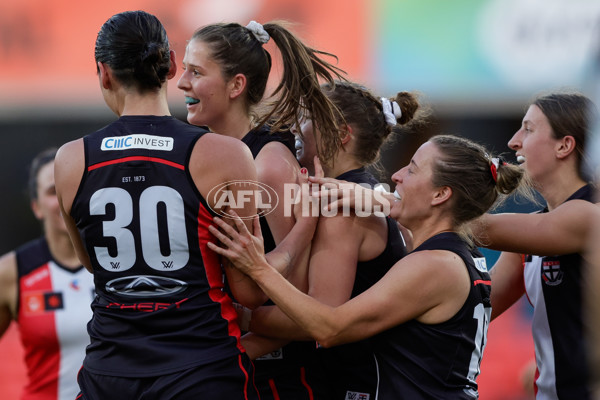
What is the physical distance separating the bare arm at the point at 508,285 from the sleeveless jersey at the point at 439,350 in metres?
1.17

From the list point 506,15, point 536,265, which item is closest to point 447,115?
point 506,15

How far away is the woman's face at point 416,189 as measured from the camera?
321 centimetres

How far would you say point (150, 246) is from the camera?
2.69 meters

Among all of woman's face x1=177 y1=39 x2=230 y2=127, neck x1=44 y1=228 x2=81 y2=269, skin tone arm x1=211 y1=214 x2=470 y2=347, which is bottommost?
neck x1=44 y1=228 x2=81 y2=269

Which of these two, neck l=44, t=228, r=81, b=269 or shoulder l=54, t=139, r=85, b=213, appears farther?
neck l=44, t=228, r=81, b=269

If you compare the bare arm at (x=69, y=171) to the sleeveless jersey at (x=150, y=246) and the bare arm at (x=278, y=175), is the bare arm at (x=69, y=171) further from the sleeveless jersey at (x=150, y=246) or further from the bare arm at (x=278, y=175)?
the bare arm at (x=278, y=175)

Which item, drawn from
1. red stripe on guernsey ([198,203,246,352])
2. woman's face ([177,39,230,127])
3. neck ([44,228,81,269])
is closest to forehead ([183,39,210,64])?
woman's face ([177,39,230,127])

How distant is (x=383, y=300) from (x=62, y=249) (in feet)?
8.89

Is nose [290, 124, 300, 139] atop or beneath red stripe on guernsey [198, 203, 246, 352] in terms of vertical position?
atop

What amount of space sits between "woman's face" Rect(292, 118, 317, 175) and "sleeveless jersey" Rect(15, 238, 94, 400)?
1947 mm

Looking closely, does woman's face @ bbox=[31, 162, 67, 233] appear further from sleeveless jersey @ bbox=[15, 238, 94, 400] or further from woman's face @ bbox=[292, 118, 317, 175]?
woman's face @ bbox=[292, 118, 317, 175]

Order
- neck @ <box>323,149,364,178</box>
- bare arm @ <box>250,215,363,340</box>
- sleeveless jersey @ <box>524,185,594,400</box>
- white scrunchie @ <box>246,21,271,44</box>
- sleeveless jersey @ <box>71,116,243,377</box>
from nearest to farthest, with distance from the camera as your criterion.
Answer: sleeveless jersey @ <box>71,116,243,377</box> → bare arm @ <box>250,215,363,340</box> → white scrunchie @ <box>246,21,271,44</box> → neck @ <box>323,149,364,178</box> → sleeveless jersey @ <box>524,185,594,400</box>

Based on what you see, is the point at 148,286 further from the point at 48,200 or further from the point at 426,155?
the point at 48,200

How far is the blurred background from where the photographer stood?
7629mm
